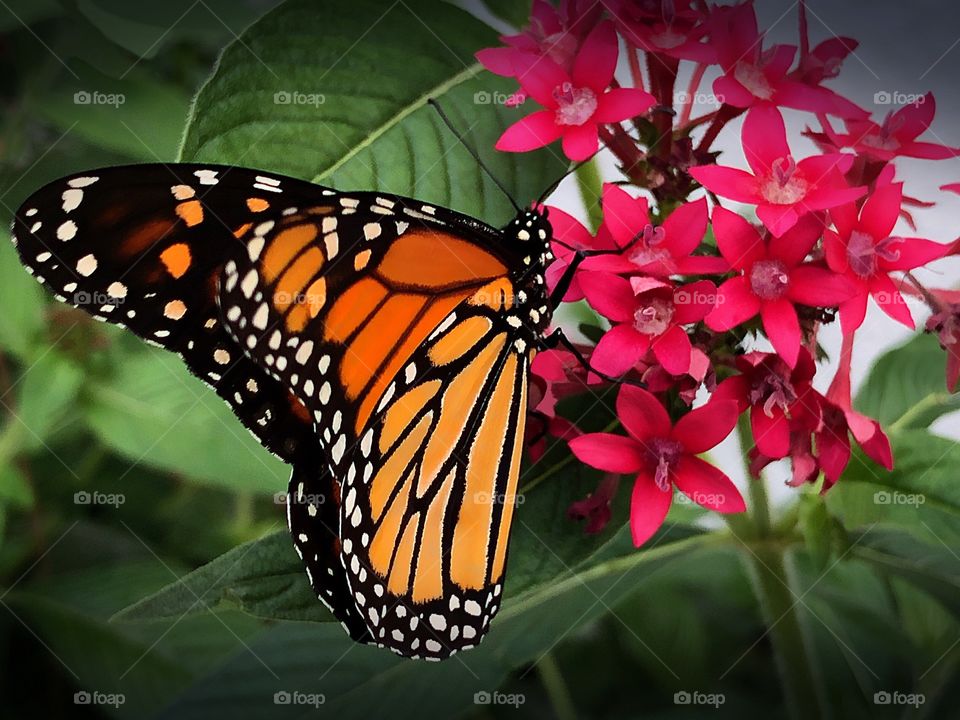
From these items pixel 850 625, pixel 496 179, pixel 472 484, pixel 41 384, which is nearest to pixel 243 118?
pixel 496 179

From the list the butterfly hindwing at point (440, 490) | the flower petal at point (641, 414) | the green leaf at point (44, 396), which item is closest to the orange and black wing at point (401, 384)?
the butterfly hindwing at point (440, 490)

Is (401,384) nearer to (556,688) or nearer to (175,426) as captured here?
(175,426)

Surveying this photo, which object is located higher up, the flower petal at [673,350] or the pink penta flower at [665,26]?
the pink penta flower at [665,26]

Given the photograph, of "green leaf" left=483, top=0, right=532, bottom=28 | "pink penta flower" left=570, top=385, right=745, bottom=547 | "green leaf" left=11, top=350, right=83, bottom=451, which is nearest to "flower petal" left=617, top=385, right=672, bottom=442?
"pink penta flower" left=570, top=385, right=745, bottom=547

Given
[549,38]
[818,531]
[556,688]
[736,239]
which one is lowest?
[556,688]

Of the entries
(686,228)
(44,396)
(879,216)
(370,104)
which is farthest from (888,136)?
(44,396)

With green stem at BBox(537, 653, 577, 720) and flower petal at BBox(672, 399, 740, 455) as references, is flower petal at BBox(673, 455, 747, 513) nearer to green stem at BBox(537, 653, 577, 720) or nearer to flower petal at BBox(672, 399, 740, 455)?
flower petal at BBox(672, 399, 740, 455)

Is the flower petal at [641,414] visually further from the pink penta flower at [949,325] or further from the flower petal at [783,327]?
the pink penta flower at [949,325]
